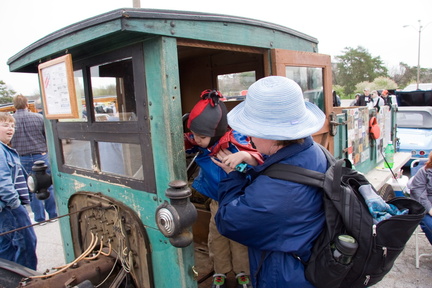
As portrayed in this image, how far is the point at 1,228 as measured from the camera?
322cm

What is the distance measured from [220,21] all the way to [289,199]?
1.25m

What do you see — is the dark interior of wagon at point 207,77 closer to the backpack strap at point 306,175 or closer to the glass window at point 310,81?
the glass window at point 310,81

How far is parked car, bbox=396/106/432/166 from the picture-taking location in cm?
748

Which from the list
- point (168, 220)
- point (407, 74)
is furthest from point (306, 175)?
point (407, 74)

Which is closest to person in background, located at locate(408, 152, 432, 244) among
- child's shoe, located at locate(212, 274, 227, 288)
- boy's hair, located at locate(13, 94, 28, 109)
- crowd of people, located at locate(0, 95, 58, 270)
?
child's shoe, located at locate(212, 274, 227, 288)

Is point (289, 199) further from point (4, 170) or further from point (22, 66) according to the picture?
point (4, 170)

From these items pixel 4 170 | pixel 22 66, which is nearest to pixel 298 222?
pixel 22 66

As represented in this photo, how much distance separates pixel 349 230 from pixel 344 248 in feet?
0.28

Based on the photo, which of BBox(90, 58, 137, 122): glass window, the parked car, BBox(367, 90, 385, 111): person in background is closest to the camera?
BBox(90, 58, 137, 122): glass window

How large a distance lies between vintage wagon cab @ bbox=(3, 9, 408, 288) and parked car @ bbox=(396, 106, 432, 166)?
19.0 ft

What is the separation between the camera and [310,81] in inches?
123

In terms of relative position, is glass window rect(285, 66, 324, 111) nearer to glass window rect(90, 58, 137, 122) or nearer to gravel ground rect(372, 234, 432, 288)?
glass window rect(90, 58, 137, 122)

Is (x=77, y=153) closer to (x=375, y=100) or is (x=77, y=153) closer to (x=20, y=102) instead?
(x=20, y=102)

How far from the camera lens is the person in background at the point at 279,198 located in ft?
4.94
